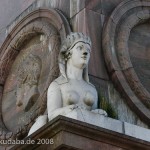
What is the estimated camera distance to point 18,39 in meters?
14.0

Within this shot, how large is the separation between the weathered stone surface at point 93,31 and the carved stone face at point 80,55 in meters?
0.50

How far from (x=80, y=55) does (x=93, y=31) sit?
1038 millimetres

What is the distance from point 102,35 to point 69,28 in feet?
1.98

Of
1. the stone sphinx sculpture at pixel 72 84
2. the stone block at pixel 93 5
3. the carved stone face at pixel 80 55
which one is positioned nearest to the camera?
the stone sphinx sculpture at pixel 72 84

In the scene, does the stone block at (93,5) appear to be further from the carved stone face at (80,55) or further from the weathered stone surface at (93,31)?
the carved stone face at (80,55)

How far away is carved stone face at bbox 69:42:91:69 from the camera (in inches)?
449

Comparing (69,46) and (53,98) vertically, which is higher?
(69,46)

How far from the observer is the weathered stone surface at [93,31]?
1203cm

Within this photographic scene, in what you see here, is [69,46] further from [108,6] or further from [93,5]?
[108,6]

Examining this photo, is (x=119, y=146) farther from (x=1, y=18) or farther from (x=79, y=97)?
(x=1, y=18)

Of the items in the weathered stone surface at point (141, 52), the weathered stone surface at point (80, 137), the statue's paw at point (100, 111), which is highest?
the weathered stone surface at point (141, 52)

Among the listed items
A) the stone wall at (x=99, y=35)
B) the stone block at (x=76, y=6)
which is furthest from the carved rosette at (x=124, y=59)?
the stone block at (x=76, y=6)

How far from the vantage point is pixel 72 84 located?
449 inches

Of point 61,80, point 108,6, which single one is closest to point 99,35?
point 108,6
